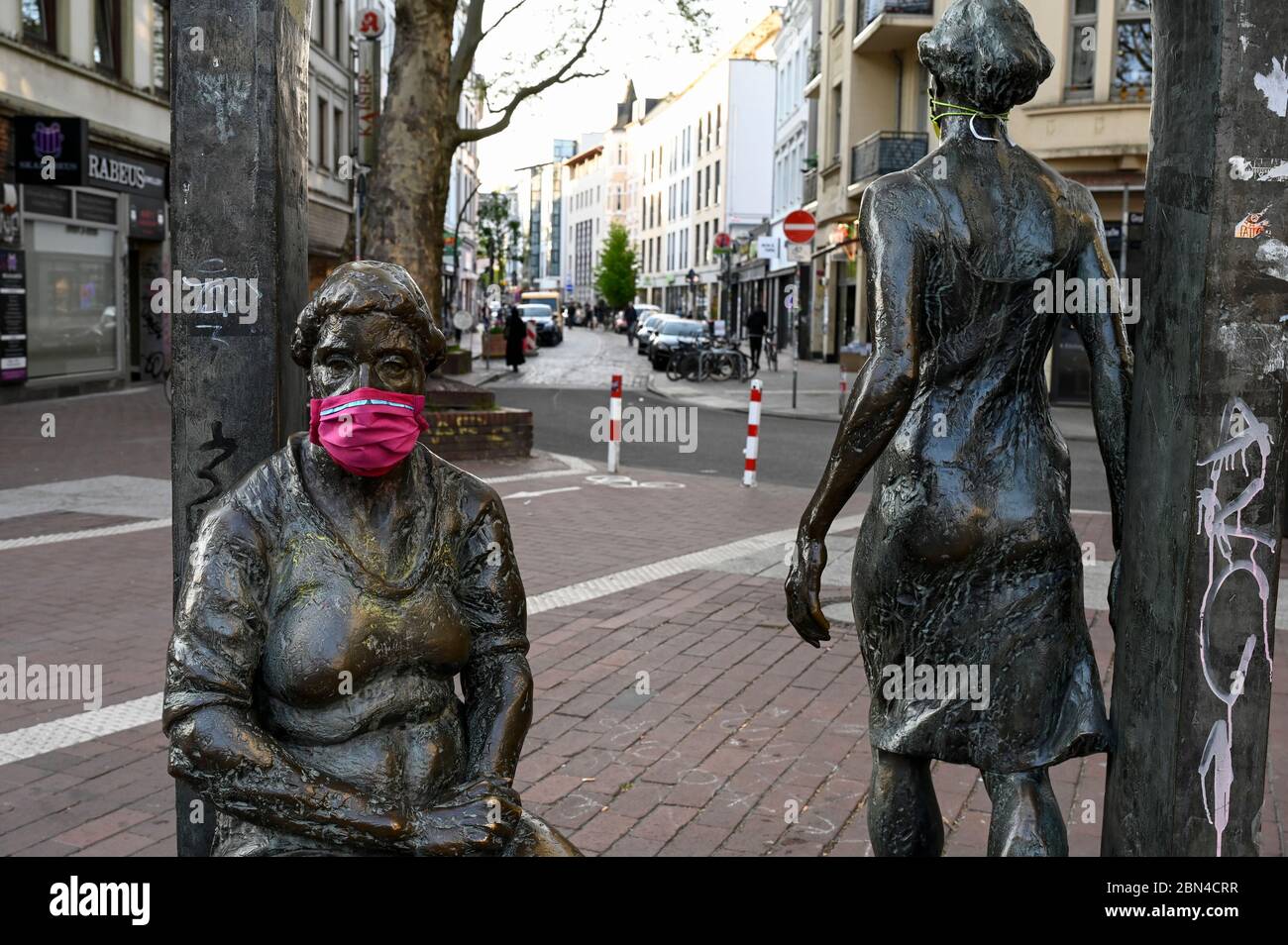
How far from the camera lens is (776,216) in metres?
55.0

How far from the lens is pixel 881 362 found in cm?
268

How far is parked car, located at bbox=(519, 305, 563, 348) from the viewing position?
55906 mm

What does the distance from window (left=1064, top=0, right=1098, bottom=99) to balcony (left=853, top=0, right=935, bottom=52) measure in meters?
5.80

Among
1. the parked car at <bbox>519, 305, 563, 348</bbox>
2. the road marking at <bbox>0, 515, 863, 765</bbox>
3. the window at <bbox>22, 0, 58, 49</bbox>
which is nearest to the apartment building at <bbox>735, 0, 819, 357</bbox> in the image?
the parked car at <bbox>519, 305, 563, 348</bbox>

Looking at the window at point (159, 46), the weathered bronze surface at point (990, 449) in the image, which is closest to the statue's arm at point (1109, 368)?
the weathered bronze surface at point (990, 449)

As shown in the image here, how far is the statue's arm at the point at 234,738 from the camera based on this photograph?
201 cm

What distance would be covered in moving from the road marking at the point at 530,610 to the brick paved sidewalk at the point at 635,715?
50mm

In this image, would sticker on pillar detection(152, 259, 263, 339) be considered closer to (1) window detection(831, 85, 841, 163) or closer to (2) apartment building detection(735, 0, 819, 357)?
(1) window detection(831, 85, 841, 163)

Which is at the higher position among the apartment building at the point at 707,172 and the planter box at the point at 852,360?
the apartment building at the point at 707,172

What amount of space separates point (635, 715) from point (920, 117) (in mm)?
28864

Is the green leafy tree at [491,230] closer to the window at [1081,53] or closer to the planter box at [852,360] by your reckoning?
the planter box at [852,360]

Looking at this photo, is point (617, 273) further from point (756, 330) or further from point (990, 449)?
point (990, 449)

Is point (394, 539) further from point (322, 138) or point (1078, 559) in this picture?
point (322, 138)

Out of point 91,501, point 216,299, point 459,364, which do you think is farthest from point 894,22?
point 216,299
